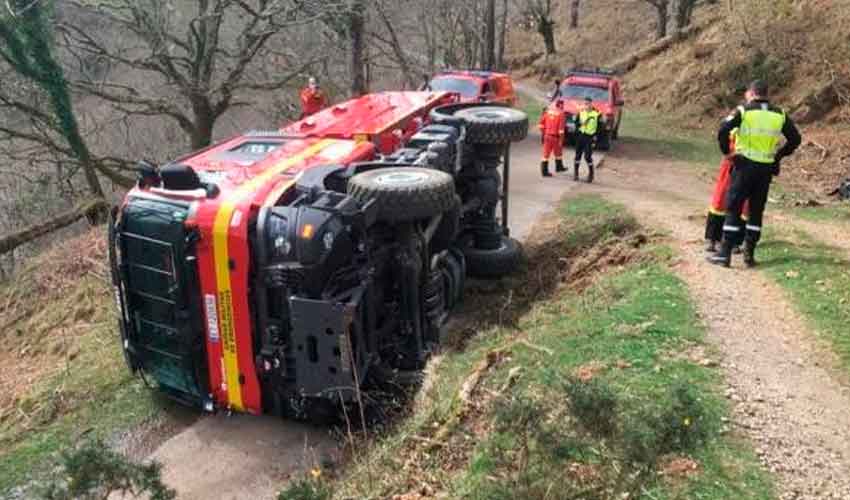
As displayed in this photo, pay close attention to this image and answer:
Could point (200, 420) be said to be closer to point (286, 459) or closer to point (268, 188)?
point (286, 459)

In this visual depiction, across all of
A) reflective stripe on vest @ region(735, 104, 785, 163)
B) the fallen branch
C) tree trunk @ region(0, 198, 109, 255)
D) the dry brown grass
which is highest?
reflective stripe on vest @ region(735, 104, 785, 163)

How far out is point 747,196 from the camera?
727 cm

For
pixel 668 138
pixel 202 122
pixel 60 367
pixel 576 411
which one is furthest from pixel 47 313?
pixel 668 138

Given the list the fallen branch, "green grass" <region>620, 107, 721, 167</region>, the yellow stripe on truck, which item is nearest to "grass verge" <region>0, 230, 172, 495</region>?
the yellow stripe on truck

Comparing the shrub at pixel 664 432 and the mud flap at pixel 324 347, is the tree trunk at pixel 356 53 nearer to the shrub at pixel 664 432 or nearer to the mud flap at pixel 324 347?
the mud flap at pixel 324 347

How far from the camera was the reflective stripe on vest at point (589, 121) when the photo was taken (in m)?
13.1

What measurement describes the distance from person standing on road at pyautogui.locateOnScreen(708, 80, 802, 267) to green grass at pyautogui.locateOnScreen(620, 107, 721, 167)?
1028cm

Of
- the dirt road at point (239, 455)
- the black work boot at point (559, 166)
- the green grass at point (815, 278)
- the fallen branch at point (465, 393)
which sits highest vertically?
the green grass at point (815, 278)

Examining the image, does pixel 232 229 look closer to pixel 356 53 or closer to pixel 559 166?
pixel 559 166

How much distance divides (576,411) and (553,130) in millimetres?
11669

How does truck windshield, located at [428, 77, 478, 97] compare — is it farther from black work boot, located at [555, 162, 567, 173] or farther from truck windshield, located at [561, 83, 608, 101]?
black work boot, located at [555, 162, 567, 173]

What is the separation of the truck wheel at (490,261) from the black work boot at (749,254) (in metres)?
2.54

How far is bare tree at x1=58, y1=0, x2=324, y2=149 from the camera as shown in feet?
47.1

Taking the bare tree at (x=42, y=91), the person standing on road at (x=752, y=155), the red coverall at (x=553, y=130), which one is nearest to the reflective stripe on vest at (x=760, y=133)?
the person standing on road at (x=752, y=155)
